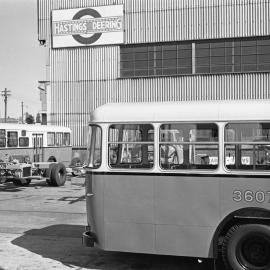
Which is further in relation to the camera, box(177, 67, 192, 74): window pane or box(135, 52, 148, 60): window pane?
box(135, 52, 148, 60): window pane

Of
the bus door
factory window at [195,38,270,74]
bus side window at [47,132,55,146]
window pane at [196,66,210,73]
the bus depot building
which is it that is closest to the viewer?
the bus door

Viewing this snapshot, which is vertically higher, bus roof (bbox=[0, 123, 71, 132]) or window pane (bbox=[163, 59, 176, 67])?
window pane (bbox=[163, 59, 176, 67])

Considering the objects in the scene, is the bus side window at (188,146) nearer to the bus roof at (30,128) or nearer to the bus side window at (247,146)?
the bus side window at (247,146)

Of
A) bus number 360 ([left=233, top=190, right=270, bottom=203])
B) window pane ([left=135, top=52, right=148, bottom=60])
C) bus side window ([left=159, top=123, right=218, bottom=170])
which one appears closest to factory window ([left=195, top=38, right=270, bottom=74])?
window pane ([left=135, top=52, right=148, bottom=60])

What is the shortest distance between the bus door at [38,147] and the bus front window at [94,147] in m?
15.6

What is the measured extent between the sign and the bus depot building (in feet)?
0.20

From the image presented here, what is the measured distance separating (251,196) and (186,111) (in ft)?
4.77

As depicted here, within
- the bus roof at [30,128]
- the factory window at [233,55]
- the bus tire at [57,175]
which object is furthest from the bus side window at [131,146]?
the factory window at [233,55]

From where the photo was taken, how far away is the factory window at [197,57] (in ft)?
95.5

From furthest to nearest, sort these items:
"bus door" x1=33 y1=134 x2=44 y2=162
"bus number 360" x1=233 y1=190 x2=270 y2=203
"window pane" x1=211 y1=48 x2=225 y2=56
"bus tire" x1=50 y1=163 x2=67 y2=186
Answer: "window pane" x1=211 y1=48 x2=225 y2=56 < "bus door" x1=33 y1=134 x2=44 y2=162 < "bus tire" x1=50 y1=163 x2=67 y2=186 < "bus number 360" x1=233 y1=190 x2=270 y2=203

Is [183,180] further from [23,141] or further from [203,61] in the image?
[203,61]

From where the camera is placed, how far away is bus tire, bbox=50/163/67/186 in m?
20.2

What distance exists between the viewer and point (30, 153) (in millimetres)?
22406

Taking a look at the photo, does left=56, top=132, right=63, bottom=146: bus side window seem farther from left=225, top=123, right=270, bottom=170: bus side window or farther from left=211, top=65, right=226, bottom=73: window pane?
left=225, top=123, right=270, bottom=170: bus side window
